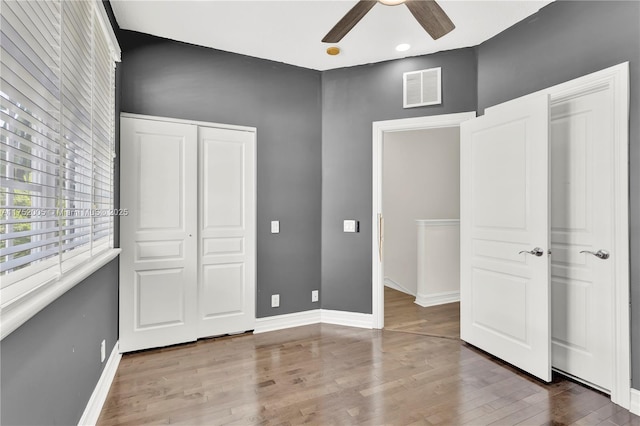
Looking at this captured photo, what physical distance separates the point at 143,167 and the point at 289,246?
5.20 ft

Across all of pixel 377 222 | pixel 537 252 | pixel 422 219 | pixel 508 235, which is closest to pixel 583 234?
pixel 537 252

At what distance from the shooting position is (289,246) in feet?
12.0

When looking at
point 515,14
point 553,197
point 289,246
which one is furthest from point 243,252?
point 515,14

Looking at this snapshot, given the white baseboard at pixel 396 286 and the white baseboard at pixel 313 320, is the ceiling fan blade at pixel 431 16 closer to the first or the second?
the white baseboard at pixel 313 320

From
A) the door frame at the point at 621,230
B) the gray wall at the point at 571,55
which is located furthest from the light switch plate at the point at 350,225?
the door frame at the point at 621,230

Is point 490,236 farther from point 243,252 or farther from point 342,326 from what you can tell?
point 243,252

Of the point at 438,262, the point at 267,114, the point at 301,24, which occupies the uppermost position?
the point at 301,24

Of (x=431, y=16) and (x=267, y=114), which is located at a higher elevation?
(x=431, y=16)

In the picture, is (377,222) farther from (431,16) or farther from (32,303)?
(32,303)

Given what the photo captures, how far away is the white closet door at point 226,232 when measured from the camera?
10.6 feet

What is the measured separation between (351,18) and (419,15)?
0.42m

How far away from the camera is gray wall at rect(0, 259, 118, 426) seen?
3.67 ft

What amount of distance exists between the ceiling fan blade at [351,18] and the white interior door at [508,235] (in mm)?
1393

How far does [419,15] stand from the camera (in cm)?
208
